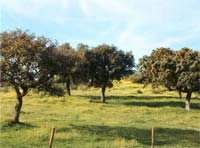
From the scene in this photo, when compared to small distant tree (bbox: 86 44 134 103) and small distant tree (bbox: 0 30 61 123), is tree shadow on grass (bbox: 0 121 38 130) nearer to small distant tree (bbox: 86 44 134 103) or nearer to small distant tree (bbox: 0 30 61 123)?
small distant tree (bbox: 0 30 61 123)


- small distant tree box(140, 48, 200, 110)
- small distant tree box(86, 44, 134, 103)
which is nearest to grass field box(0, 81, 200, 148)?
small distant tree box(140, 48, 200, 110)

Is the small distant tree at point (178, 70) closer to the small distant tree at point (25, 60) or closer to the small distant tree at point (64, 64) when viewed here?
the small distant tree at point (64, 64)

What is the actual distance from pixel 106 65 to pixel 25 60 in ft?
137

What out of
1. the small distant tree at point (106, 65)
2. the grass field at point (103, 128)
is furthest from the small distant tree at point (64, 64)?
the small distant tree at point (106, 65)

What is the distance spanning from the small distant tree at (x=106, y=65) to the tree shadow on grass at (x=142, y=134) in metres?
34.9

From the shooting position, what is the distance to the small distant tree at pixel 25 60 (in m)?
37.6

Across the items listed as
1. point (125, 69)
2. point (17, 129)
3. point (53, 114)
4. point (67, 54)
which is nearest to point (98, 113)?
point (53, 114)

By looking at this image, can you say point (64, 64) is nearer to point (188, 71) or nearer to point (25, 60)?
point (25, 60)

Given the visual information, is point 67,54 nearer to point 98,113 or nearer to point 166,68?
point 98,113

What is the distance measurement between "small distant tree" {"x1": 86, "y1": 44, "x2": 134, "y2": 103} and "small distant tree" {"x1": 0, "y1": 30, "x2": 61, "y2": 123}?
1472 inches

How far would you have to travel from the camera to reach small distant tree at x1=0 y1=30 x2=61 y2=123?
1479 inches

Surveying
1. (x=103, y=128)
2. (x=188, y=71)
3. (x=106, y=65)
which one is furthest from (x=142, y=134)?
(x=106, y=65)

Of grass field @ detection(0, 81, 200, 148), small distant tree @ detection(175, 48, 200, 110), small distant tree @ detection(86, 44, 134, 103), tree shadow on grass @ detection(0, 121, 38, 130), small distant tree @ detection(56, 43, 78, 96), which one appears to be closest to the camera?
grass field @ detection(0, 81, 200, 148)

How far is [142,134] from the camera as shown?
3891cm
